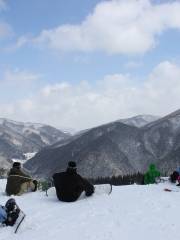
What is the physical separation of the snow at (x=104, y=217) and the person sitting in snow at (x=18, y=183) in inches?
59.4

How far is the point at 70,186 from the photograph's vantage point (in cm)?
1864

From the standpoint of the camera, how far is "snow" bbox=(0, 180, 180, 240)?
12.1 m

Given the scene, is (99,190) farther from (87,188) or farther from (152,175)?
(152,175)

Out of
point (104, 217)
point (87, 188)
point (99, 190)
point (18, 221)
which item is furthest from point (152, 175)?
point (18, 221)

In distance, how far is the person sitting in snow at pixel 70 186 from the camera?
60.7 feet

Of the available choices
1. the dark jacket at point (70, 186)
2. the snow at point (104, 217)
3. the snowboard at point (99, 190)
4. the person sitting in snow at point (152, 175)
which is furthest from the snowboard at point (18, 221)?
the person sitting in snow at point (152, 175)

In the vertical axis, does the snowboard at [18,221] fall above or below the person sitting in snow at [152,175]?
below

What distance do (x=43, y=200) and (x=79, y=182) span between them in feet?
6.01

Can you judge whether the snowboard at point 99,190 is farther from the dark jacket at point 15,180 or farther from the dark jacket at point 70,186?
the dark jacket at point 15,180

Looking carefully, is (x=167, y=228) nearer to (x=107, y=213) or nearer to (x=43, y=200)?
(x=107, y=213)

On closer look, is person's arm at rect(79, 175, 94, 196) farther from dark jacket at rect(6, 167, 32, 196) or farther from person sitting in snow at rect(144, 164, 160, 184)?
person sitting in snow at rect(144, 164, 160, 184)

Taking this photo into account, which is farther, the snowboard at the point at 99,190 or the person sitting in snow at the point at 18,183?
the person sitting in snow at the point at 18,183

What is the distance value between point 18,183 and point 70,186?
438cm

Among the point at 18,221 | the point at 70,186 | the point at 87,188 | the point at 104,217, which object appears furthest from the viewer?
the point at 87,188
